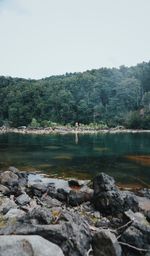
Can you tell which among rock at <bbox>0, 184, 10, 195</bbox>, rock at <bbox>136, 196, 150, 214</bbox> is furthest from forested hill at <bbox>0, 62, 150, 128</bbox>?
rock at <bbox>0, 184, 10, 195</bbox>

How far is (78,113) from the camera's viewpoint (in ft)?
515

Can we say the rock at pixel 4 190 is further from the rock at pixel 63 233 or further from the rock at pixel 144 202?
the rock at pixel 63 233

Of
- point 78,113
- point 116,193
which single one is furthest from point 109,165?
point 78,113

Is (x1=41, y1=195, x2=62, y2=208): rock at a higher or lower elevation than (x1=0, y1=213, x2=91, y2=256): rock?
lower

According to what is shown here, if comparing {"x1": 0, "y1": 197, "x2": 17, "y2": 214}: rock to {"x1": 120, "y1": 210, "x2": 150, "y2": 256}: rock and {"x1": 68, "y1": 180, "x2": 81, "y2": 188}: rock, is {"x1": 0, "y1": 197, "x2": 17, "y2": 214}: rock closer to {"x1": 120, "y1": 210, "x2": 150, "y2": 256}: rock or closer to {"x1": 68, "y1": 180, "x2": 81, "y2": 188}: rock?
{"x1": 120, "y1": 210, "x2": 150, "y2": 256}: rock

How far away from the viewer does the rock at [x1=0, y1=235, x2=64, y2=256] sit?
30.7ft

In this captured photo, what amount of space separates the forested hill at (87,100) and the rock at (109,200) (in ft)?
383

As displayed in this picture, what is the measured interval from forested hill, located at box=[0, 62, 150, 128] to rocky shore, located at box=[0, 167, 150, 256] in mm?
115621

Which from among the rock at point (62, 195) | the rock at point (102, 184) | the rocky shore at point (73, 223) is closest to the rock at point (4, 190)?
the rocky shore at point (73, 223)

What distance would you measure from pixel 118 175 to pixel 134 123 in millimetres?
101635

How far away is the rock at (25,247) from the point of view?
30.7ft

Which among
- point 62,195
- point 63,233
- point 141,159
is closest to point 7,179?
point 62,195

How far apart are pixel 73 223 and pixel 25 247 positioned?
351cm

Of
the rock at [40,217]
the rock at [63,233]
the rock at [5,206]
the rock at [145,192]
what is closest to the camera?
the rock at [63,233]
